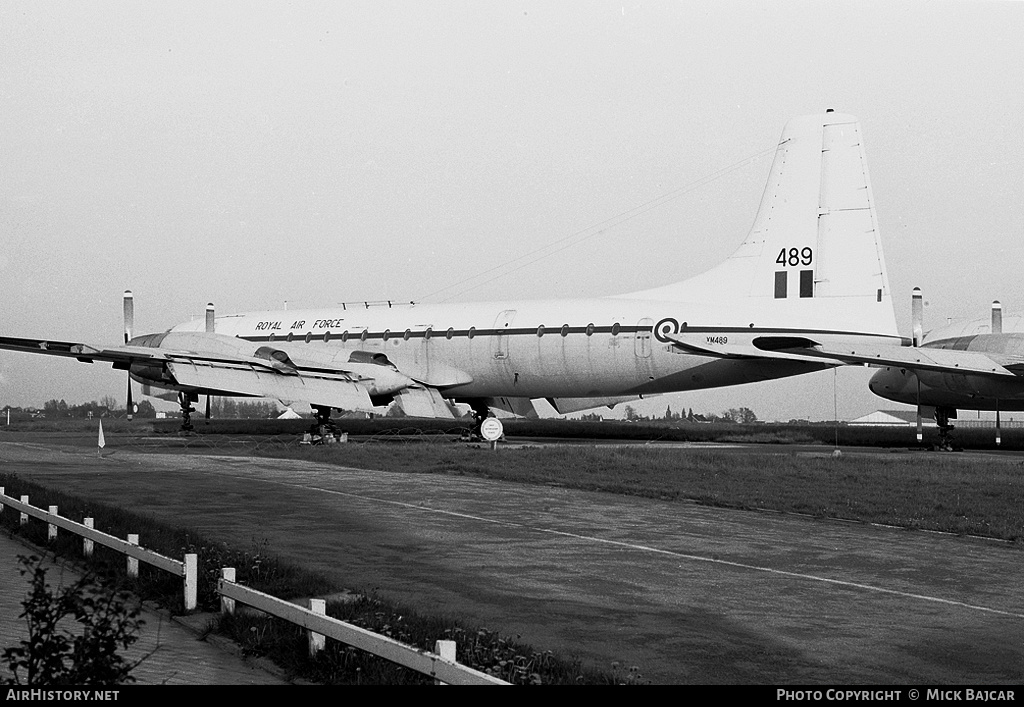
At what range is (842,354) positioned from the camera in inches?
1328

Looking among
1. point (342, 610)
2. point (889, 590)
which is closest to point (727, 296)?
point (889, 590)

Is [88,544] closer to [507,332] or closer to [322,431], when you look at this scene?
[322,431]

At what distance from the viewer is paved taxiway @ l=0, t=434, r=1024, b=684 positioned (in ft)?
32.2

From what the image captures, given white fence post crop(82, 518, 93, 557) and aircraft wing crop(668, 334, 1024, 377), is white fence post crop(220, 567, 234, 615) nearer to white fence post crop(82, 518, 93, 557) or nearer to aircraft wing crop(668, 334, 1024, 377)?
white fence post crop(82, 518, 93, 557)

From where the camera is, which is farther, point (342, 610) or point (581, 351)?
point (581, 351)

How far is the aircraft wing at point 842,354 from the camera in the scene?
112 feet

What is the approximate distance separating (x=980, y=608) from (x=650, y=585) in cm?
372

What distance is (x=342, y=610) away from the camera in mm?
10938

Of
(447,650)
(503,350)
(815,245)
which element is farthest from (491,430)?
(447,650)

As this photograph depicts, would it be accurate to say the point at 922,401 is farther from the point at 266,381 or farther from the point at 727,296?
the point at 266,381

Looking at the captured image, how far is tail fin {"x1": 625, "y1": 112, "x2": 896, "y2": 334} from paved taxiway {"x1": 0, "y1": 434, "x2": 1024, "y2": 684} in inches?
572

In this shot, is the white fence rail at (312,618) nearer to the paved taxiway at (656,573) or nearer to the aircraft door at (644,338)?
the paved taxiway at (656,573)

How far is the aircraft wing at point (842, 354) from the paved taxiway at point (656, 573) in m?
12.4
